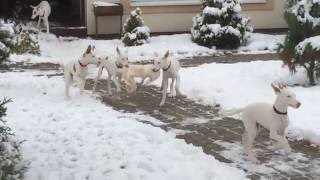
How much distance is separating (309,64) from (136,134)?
165 inches

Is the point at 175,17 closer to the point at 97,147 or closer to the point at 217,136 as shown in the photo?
the point at 217,136

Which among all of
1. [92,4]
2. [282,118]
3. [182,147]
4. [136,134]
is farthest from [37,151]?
[92,4]

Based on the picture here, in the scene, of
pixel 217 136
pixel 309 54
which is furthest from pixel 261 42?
pixel 217 136

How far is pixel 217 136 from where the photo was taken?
7.59 meters

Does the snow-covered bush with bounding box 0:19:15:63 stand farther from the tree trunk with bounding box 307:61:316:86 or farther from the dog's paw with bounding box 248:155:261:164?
the tree trunk with bounding box 307:61:316:86

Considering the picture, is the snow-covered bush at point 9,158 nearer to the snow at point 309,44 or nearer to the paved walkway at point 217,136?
the paved walkway at point 217,136

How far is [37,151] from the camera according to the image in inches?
271

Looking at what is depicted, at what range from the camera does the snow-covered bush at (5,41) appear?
9656 millimetres

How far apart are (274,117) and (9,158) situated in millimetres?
2703

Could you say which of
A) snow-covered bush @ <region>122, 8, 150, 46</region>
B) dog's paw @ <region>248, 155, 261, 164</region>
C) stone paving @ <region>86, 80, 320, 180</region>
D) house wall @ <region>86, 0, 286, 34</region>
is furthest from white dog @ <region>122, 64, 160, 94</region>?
house wall @ <region>86, 0, 286, 34</region>

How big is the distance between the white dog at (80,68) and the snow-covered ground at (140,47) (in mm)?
4328

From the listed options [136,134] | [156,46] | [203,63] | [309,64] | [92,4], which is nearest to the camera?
[136,134]

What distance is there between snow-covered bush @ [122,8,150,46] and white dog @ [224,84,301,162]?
909 centimetres

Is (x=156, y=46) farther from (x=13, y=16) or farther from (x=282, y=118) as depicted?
(x=282, y=118)
